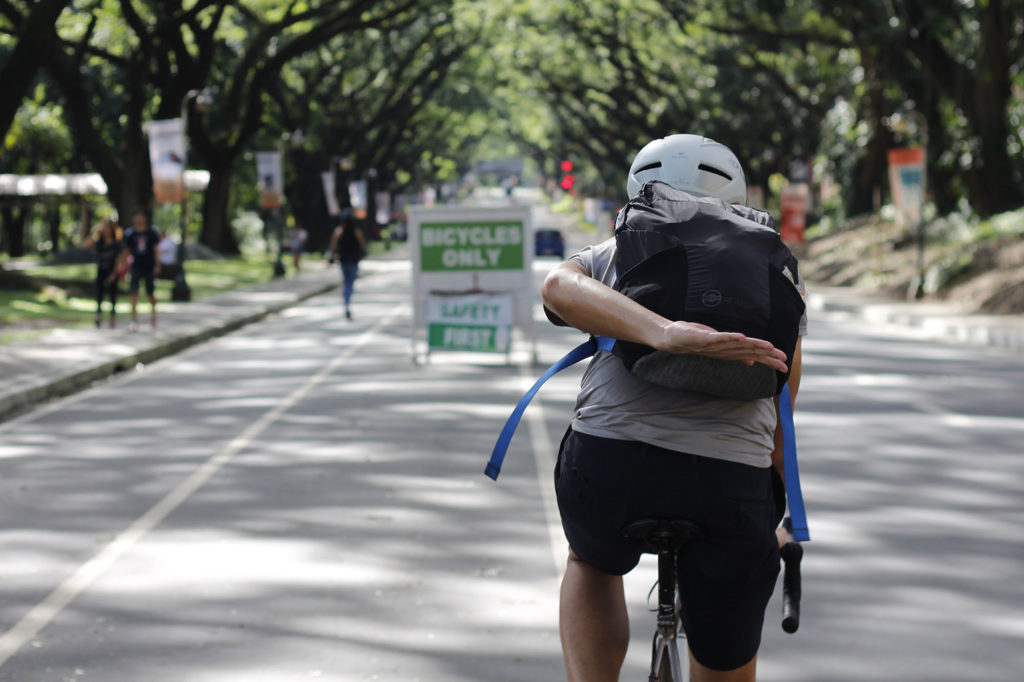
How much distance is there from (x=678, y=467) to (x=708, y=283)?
429 mm

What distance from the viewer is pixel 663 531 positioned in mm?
3340

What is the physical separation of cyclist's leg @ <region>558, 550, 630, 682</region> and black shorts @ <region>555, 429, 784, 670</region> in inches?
3.8

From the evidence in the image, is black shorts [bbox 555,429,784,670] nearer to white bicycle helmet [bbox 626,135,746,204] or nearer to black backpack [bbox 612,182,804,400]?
black backpack [bbox 612,182,804,400]

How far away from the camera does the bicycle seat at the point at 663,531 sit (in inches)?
131

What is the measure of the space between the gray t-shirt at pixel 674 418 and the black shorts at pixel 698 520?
26mm

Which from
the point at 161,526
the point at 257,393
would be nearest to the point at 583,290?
the point at 161,526

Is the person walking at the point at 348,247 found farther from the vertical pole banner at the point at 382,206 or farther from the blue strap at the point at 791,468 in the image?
the vertical pole banner at the point at 382,206

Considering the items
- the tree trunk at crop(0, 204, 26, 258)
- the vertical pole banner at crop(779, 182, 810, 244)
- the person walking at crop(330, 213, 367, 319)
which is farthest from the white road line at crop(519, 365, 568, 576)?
the tree trunk at crop(0, 204, 26, 258)

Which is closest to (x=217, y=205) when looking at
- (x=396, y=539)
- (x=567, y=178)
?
(x=567, y=178)

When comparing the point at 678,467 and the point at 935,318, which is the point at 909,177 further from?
the point at 678,467

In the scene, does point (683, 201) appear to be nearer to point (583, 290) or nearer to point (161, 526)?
point (583, 290)

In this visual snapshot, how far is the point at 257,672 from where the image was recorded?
5508mm

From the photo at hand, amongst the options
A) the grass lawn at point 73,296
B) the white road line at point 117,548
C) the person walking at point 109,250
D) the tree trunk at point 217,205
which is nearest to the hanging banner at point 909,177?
the grass lawn at point 73,296

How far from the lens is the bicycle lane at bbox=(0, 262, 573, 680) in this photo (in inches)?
226
